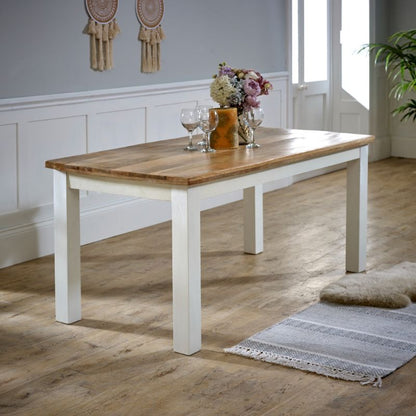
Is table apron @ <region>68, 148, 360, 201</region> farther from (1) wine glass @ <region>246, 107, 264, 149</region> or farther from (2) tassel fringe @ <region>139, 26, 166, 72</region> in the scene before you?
(2) tassel fringe @ <region>139, 26, 166, 72</region>

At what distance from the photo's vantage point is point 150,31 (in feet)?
18.3

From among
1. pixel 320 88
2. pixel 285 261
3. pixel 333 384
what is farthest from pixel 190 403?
pixel 320 88

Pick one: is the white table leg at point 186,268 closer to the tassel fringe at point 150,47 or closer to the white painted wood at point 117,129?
the white painted wood at point 117,129

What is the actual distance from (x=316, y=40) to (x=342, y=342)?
4627mm

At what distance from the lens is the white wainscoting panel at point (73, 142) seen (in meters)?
4.75

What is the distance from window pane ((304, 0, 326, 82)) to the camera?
7.38 m

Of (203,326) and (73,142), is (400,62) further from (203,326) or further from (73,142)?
(203,326)

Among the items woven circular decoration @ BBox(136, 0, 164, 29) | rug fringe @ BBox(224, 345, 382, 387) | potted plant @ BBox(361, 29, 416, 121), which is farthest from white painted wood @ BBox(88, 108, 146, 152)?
potted plant @ BBox(361, 29, 416, 121)

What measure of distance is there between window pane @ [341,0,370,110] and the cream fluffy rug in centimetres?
406

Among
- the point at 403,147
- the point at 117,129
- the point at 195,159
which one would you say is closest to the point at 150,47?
the point at 117,129

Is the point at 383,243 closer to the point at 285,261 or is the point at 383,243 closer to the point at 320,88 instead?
the point at 285,261

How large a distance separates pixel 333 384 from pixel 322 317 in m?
0.73

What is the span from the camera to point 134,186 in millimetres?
3391

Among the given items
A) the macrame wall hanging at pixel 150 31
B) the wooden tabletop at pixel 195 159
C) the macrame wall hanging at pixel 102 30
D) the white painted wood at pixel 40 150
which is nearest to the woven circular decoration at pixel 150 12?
the macrame wall hanging at pixel 150 31
